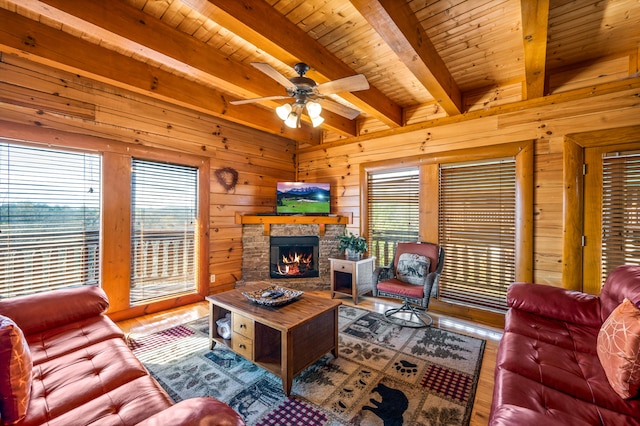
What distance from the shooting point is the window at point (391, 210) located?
4.02m

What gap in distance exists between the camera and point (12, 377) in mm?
1151

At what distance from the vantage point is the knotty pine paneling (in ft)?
8.93

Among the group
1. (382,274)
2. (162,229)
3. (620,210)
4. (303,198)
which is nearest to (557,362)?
(382,274)

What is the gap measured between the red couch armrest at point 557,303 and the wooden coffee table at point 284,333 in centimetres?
153

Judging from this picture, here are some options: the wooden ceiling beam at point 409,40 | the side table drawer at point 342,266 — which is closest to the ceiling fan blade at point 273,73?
the wooden ceiling beam at point 409,40

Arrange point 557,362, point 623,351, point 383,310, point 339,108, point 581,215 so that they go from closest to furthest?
point 623,351
point 557,362
point 339,108
point 581,215
point 383,310

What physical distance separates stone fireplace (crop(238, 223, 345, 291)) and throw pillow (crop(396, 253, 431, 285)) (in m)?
1.30

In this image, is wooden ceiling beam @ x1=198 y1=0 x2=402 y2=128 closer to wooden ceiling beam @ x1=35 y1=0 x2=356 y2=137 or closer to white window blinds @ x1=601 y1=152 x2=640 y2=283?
wooden ceiling beam @ x1=35 y1=0 x2=356 y2=137

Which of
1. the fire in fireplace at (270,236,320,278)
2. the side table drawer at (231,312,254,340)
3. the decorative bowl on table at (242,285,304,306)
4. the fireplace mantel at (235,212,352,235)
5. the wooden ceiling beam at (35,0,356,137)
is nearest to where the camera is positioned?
the wooden ceiling beam at (35,0,356,137)

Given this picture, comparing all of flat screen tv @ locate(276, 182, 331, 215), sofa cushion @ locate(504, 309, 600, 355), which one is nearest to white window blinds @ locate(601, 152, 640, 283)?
sofa cushion @ locate(504, 309, 600, 355)

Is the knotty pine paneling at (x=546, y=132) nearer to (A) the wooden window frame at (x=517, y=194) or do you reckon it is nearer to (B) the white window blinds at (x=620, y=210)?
(A) the wooden window frame at (x=517, y=194)

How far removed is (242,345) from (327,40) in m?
2.71

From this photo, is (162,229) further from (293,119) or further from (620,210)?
(620,210)

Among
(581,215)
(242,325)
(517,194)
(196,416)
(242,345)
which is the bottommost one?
(242,345)
